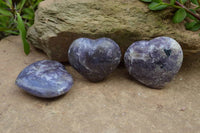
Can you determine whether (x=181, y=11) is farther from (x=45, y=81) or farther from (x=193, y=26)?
(x=45, y=81)

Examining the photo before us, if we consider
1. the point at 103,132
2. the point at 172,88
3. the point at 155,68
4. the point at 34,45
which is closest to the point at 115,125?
the point at 103,132

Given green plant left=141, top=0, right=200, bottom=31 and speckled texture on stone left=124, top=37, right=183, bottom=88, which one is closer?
speckled texture on stone left=124, top=37, right=183, bottom=88

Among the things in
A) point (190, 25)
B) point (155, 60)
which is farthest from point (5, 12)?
point (190, 25)

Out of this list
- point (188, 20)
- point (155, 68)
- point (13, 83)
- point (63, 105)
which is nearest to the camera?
point (63, 105)

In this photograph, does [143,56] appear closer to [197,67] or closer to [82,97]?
[82,97]

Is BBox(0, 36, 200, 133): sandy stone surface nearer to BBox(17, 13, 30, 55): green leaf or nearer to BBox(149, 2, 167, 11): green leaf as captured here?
BBox(17, 13, 30, 55): green leaf

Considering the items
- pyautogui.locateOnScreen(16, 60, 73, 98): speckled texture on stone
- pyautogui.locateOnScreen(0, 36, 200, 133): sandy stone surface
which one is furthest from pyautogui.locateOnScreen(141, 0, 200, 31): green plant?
pyautogui.locateOnScreen(16, 60, 73, 98): speckled texture on stone

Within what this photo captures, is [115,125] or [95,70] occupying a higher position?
[95,70]

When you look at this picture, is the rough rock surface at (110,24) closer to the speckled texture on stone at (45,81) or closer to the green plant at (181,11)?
the green plant at (181,11)
